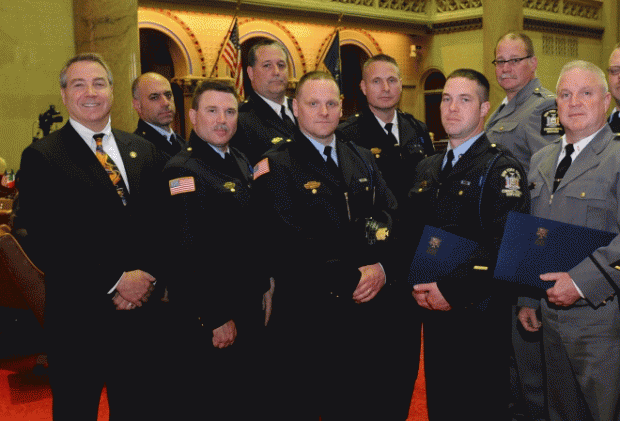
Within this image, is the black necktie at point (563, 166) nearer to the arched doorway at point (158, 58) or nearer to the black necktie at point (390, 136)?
the black necktie at point (390, 136)

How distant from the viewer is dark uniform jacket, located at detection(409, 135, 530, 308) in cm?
225

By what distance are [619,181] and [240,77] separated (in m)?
6.28

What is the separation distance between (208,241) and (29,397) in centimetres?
208

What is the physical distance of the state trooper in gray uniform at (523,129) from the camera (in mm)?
2747

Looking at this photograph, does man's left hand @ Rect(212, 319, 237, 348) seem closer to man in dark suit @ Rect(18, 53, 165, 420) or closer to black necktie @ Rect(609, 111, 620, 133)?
man in dark suit @ Rect(18, 53, 165, 420)

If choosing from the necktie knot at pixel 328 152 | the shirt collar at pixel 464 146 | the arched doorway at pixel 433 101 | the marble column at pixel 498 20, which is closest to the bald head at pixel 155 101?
the necktie knot at pixel 328 152

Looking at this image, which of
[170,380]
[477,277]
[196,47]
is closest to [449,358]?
[477,277]

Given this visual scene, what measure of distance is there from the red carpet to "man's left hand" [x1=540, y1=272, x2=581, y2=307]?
4.28 feet

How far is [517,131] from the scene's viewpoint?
3.20 metres

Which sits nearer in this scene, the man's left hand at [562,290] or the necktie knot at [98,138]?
the man's left hand at [562,290]

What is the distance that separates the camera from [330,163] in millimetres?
2492

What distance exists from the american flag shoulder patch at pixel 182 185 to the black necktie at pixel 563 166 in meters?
1.44

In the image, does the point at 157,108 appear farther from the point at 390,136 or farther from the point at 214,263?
the point at 214,263

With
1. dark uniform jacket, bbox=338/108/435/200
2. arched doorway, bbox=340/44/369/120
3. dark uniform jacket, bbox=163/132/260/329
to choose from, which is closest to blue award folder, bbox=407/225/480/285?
dark uniform jacket, bbox=163/132/260/329
